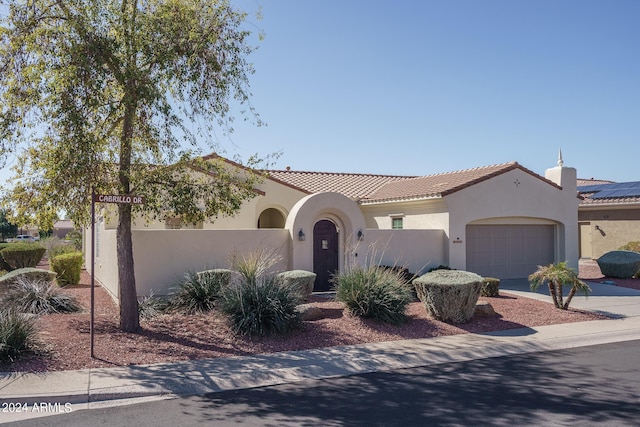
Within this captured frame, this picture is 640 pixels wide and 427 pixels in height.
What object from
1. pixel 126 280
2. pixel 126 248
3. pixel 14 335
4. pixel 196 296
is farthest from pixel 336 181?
pixel 14 335

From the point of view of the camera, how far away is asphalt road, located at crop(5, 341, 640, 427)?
19.8 ft

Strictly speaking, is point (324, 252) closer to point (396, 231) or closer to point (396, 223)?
point (396, 231)

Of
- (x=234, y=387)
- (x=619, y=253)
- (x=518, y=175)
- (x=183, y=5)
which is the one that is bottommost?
(x=234, y=387)

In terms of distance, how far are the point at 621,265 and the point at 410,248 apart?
27.2 ft

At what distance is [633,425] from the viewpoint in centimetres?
583

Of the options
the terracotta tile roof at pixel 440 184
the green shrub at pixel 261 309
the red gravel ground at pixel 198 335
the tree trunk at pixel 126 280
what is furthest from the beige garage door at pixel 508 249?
the tree trunk at pixel 126 280

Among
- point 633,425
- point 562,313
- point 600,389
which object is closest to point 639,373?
point 600,389

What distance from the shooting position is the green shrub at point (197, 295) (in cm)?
1175

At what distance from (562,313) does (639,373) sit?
197 inches

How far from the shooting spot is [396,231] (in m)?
17.2

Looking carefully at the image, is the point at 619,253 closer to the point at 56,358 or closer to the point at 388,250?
the point at 388,250

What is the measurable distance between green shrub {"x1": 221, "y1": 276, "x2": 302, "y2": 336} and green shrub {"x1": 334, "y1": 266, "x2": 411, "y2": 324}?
1334mm

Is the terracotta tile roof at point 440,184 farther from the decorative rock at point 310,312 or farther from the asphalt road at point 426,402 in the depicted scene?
the asphalt road at point 426,402

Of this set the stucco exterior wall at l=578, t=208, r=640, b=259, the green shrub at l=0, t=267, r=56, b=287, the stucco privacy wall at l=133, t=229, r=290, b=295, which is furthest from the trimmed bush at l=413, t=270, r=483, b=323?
the stucco exterior wall at l=578, t=208, r=640, b=259
